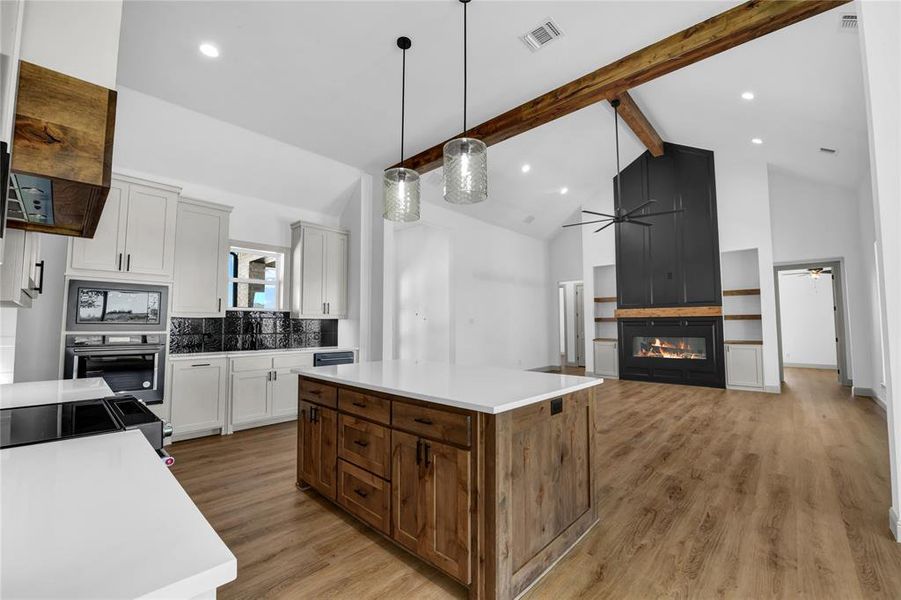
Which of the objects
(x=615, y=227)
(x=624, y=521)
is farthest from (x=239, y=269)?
(x=615, y=227)

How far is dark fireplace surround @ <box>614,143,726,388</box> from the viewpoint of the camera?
6844 millimetres

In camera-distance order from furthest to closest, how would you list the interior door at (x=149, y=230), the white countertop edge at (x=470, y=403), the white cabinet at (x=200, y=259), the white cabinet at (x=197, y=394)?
the white cabinet at (x=200, y=259) → the white cabinet at (x=197, y=394) → the interior door at (x=149, y=230) → the white countertop edge at (x=470, y=403)

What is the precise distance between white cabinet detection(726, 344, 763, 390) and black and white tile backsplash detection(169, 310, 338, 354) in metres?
6.35

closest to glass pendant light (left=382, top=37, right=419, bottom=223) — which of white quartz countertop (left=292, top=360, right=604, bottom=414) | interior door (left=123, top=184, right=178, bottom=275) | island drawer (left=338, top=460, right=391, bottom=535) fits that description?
white quartz countertop (left=292, top=360, right=604, bottom=414)

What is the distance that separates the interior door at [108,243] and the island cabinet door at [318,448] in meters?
2.32

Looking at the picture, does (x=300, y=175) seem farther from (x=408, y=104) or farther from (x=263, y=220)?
(x=408, y=104)

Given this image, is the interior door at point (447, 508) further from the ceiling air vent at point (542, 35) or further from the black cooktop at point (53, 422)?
the ceiling air vent at point (542, 35)

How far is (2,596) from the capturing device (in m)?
0.49

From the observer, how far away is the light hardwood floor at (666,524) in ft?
6.05

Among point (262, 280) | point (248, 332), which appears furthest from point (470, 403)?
point (262, 280)

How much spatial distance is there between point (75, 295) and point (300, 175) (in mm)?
2536

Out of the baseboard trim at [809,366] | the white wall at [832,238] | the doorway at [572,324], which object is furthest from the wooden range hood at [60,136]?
the baseboard trim at [809,366]

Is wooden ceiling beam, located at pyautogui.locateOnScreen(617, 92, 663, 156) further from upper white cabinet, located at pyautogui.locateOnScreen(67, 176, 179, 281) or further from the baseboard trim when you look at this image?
the baseboard trim

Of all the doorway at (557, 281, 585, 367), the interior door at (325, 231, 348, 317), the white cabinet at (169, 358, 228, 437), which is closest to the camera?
the white cabinet at (169, 358, 228, 437)
